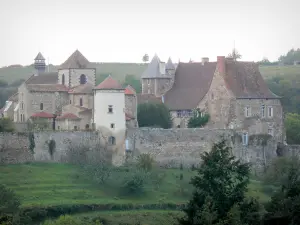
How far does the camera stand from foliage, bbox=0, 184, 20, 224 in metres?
57.6

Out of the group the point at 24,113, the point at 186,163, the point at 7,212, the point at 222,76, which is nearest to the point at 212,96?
the point at 222,76

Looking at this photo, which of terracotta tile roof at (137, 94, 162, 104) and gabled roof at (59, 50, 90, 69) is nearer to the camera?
gabled roof at (59, 50, 90, 69)

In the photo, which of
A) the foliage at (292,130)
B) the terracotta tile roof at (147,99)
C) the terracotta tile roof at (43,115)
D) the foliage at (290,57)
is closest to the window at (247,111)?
the terracotta tile roof at (147,99)

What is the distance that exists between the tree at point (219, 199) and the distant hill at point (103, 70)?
74527 millimetres

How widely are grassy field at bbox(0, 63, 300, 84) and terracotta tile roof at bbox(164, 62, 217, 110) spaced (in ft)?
148

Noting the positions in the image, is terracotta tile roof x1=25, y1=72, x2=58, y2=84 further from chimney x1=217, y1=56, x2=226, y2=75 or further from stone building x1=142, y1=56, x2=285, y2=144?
chimney x1=217, y1=56, x2=226, y2=75

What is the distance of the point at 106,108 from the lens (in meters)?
74.4

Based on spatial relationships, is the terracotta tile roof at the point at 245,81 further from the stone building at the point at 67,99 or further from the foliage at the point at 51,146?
the foliage at the point at 51,146

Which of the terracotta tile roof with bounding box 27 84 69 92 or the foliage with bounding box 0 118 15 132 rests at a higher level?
the terracotta tile roof with bounding box 27 84 69 92

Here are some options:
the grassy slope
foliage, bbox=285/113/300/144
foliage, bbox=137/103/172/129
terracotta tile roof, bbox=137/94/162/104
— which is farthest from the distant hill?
the grassy slope

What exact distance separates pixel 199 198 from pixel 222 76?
95.0 feet

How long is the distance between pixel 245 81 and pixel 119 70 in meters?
60.7

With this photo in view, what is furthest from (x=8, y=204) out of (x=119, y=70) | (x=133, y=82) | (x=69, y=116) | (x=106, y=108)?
(x=119, y=70)

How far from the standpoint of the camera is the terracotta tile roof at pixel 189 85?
8500 centimetres
